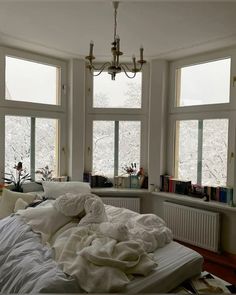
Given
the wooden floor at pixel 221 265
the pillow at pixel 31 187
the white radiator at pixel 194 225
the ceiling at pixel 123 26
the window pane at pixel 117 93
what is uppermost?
the ceiling at pixel 123 26

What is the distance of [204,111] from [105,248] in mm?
2625

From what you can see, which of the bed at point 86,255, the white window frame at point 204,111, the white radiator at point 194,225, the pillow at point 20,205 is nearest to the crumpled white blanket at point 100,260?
the bed at point 86,255

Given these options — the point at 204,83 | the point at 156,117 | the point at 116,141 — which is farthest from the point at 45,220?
the point at 204,83

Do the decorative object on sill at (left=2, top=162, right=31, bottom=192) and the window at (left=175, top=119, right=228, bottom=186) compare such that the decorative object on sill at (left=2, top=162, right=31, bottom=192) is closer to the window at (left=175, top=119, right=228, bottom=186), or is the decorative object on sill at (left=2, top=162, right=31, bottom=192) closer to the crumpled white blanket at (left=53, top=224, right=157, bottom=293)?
the crumpled white blanket at (left=53, top=224, right=157, bottom=293)

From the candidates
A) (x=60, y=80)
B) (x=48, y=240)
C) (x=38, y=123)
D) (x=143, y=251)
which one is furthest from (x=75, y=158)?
(x=143, y=251)

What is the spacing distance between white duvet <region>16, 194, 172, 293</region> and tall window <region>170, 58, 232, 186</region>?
1.59 meters

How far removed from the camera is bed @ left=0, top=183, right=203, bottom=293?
1.60 m

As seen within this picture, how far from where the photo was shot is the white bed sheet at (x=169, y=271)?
1.71 metres

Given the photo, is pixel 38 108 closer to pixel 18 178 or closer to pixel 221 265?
pixel 18 178

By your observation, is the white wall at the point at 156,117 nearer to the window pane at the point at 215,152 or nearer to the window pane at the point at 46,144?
the window pane at the point at 215,152

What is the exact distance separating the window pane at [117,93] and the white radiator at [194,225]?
1725 mm

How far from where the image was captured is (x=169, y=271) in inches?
73.6

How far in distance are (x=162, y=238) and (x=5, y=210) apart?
1857 millimetres

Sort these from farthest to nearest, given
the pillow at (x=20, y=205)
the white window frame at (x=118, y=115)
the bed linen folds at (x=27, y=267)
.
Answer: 1. the white window frame at (x=118, y=115)
2. the pillow at (x=20, y=205)
3. the bed linen folds at (x=27, y=267)
